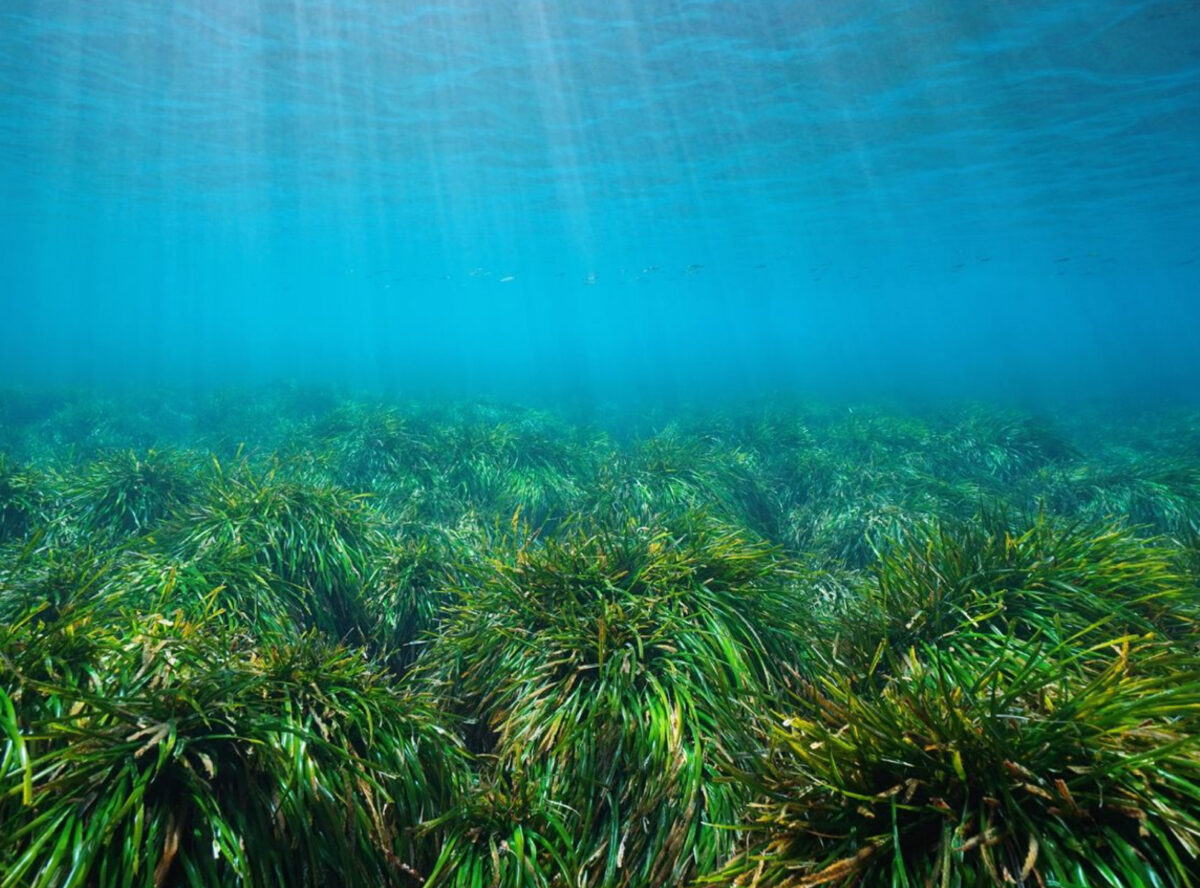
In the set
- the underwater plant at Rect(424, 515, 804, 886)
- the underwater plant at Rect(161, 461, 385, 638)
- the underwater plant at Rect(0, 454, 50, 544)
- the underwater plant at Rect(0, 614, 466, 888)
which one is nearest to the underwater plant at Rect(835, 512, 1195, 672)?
the underwater plant at Rect(424, 515, 804, 886)

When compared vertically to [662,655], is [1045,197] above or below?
above

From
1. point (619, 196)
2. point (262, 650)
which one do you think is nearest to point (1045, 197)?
point (619, 196)

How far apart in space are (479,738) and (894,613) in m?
3.34

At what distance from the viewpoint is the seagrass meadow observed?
2.13 m

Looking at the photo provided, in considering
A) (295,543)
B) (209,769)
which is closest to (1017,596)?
(209,769)

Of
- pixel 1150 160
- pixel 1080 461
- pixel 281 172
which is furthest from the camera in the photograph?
pixel 281 172

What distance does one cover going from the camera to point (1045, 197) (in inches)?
1141

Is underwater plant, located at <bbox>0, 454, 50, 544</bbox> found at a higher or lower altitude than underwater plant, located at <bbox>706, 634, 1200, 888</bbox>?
higher

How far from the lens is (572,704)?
12.3ft

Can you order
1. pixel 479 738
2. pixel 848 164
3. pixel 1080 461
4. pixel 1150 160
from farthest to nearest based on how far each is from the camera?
pixel 848 164 → pixel 1150 160 → pixel 1080 461 → pixel 479 738

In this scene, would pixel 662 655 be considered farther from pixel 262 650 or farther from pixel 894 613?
pixel 262 650

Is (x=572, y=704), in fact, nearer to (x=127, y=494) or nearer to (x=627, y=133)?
(x=127, y=494)

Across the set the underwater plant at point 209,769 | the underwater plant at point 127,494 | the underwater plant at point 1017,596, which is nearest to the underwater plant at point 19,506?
the underwater plant at point 127,494

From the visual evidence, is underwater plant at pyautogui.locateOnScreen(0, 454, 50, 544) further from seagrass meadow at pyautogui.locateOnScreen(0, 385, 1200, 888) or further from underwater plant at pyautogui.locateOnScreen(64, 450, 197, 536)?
underwater plant at pyautogui.locateOnScreen(64, 450, 197, 536)
